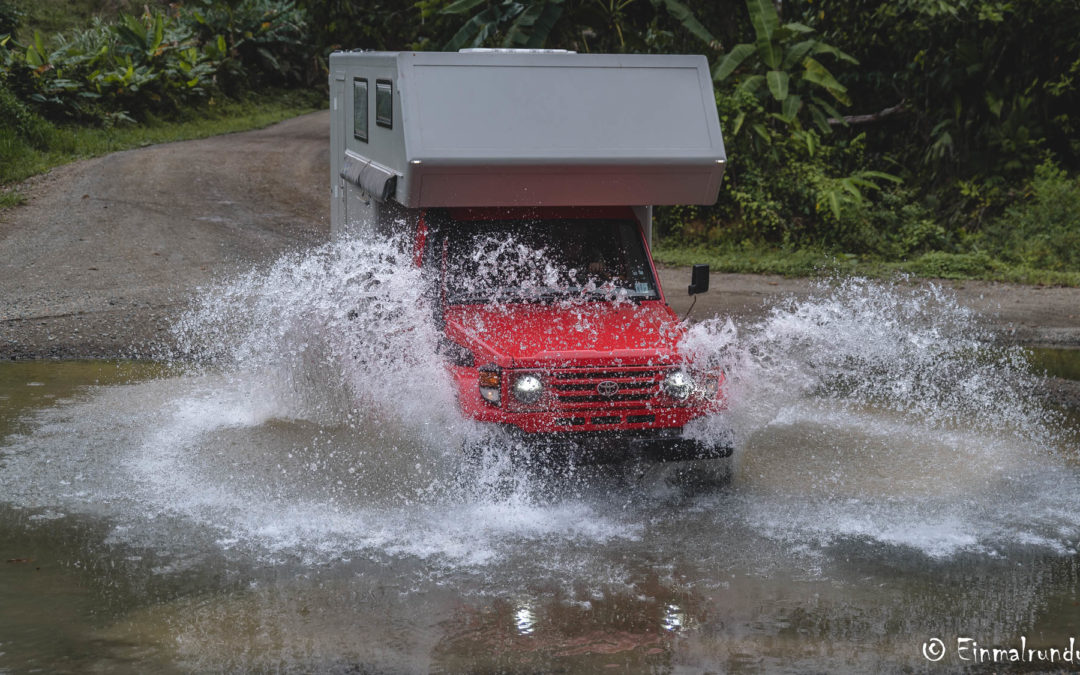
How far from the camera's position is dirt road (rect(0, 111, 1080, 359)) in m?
13.1

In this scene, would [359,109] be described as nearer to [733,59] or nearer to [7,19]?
[733,59]

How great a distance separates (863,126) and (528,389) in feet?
52.2

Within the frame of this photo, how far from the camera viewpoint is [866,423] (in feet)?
33.6

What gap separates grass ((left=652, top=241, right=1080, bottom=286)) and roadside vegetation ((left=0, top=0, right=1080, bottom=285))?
0.13ft

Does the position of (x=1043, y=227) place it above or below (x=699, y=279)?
below

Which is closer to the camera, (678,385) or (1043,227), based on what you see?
(678,385)

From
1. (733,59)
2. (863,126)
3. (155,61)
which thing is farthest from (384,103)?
(155,61)

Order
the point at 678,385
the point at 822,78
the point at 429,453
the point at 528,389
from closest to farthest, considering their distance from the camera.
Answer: the point at 528,389
the point at 678,385
the point at 429,453
the point at 822,78

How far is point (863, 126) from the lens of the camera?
21.5 metres

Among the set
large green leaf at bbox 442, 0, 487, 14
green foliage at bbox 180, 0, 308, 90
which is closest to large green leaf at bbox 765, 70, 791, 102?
large green leaf at bbox 442, 0, 487, 14

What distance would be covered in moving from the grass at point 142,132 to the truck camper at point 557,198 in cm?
1304

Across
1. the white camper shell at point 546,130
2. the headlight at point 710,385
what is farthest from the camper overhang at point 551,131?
the headlight at point 710,385

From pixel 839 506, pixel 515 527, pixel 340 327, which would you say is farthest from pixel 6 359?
pixel 839 506

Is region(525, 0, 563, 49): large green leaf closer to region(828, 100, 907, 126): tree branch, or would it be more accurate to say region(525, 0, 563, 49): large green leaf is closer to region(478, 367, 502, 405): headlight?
region(828, 100, 907, 126): tree branch
